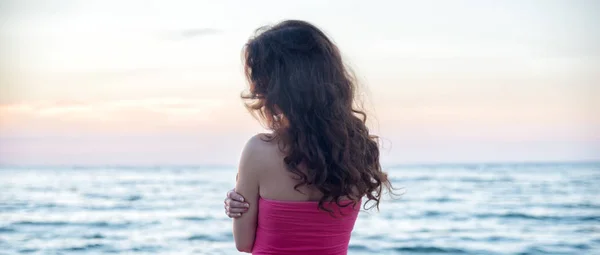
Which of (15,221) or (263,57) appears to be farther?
(15,221)

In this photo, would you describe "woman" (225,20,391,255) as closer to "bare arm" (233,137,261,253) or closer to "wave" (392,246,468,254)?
"bare arm" (233,137,261,253)

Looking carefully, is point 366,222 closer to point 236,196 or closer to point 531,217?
point 531,217

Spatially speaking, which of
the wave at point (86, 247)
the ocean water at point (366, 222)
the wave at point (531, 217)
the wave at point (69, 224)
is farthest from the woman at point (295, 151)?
the wave at point (531, 217)

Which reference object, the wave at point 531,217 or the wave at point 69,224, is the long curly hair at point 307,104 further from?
the wave at point 531,217

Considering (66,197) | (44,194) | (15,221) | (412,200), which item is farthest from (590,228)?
(44,194)

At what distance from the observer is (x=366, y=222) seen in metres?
A: 11.2

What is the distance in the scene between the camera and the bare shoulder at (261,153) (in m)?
1.86

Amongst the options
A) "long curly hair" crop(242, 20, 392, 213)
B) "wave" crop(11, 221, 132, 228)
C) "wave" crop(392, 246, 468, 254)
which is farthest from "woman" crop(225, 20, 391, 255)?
"wave" crop(11, 221, 132, 228)

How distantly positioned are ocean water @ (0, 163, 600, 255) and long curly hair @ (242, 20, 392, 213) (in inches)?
282

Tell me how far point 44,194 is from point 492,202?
12010 millimetres

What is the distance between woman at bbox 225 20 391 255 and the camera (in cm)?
185

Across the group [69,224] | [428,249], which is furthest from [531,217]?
[69,224]

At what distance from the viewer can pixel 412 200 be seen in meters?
15.4

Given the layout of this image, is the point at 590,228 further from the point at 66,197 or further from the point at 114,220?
the point at 66,197
